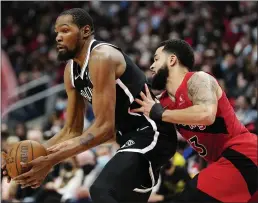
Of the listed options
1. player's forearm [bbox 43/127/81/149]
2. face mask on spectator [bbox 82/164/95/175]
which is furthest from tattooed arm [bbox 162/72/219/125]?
face mask on spectator [bbox 82/164/95/175]

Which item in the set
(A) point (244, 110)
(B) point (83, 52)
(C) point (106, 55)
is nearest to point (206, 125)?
(C) point (106, 55)

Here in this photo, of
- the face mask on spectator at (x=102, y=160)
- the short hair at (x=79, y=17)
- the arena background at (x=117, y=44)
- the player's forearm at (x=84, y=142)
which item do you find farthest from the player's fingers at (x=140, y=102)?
the face mask on spectator at (x=102, y=160)

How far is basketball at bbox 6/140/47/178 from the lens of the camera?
15.4 feet

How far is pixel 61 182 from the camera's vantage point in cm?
796

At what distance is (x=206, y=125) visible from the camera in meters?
4.65

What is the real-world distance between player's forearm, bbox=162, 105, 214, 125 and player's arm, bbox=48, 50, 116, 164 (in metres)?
0.45

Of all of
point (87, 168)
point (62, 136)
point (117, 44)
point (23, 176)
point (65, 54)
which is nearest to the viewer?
point (23, 176)

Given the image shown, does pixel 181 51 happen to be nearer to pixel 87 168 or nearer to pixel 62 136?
pixel 62 136

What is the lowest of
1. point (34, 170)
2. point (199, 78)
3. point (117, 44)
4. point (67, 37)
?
point (117, 44)

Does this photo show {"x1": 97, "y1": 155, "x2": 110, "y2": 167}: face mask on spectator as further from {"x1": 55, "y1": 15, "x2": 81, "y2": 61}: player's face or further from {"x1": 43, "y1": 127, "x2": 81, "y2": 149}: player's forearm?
{"x1": 55, "y1": 15, "x2": 81, "y2": 61}: player's face

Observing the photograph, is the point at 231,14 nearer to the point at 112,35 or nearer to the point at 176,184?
the point at 112,35

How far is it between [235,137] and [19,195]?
4003mm

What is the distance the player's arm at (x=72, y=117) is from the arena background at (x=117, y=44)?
1.83 m

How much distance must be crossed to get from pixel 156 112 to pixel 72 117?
1.04 m
